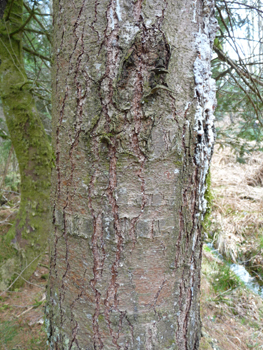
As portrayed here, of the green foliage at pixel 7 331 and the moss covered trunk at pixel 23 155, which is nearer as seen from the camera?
the green foliage at pixel 7 331

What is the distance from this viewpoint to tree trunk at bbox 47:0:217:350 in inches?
28.9

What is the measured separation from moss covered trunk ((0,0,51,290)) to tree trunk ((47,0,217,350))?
212cm

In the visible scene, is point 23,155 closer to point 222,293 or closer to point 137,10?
point 137,10

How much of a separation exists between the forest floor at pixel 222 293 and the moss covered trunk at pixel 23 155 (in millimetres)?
333

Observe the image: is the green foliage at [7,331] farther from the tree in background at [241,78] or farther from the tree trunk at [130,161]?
the tree in background at [241,78]

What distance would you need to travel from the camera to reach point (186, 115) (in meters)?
0.80

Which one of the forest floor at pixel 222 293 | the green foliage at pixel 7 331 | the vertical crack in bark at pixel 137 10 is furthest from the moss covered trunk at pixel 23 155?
the vertical crack in bark at pixel 137 10

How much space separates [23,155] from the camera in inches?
110

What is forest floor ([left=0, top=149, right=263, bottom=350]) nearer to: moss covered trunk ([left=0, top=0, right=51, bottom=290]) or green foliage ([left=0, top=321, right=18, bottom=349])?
green foliage ([left=0, top=321, right=18, bottom=349])

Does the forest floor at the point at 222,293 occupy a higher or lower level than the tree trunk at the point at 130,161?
lower

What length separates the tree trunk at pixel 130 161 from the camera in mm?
734

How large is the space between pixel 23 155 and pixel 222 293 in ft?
10.5

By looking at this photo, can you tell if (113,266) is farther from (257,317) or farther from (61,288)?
(257,317)

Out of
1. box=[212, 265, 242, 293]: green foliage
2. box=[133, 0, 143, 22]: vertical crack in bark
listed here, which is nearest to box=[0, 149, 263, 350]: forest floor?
box=[212, 265, 242, 293]: green foliage
